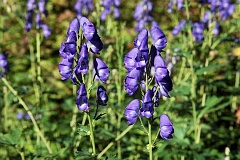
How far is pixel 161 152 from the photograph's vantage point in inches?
169

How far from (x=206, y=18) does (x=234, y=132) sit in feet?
5.22

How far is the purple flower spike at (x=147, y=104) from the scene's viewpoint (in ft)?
8.48

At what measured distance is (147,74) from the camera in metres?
2.66

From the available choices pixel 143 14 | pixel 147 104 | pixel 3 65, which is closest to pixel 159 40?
pixel 147 104

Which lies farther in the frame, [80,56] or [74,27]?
[74,27]

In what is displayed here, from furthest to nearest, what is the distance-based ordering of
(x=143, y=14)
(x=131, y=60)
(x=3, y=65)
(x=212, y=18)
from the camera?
(x=143, y=14)
(x=212, y=18)
(x=3, y=65)
(x=131, y=60)

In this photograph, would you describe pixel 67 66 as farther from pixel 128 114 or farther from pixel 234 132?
pixel 234 132

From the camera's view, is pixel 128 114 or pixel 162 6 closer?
pixel 128 114

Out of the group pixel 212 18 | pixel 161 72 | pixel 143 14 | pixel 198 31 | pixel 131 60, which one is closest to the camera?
pixel 161 72

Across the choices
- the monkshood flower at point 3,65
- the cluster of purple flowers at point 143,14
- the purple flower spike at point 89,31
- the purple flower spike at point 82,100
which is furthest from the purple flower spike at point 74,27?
the cluster of purple flowers at point 143,14

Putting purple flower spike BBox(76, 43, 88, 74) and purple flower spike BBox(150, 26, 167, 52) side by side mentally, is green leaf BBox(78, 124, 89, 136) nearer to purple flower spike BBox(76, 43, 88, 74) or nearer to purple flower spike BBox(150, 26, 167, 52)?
purple flower spike BBox(76, 43, 88, 74)

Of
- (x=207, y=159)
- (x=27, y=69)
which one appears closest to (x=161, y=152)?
(x=207, y=159)

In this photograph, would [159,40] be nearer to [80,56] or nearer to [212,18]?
[80,56]

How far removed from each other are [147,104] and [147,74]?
19 cm
